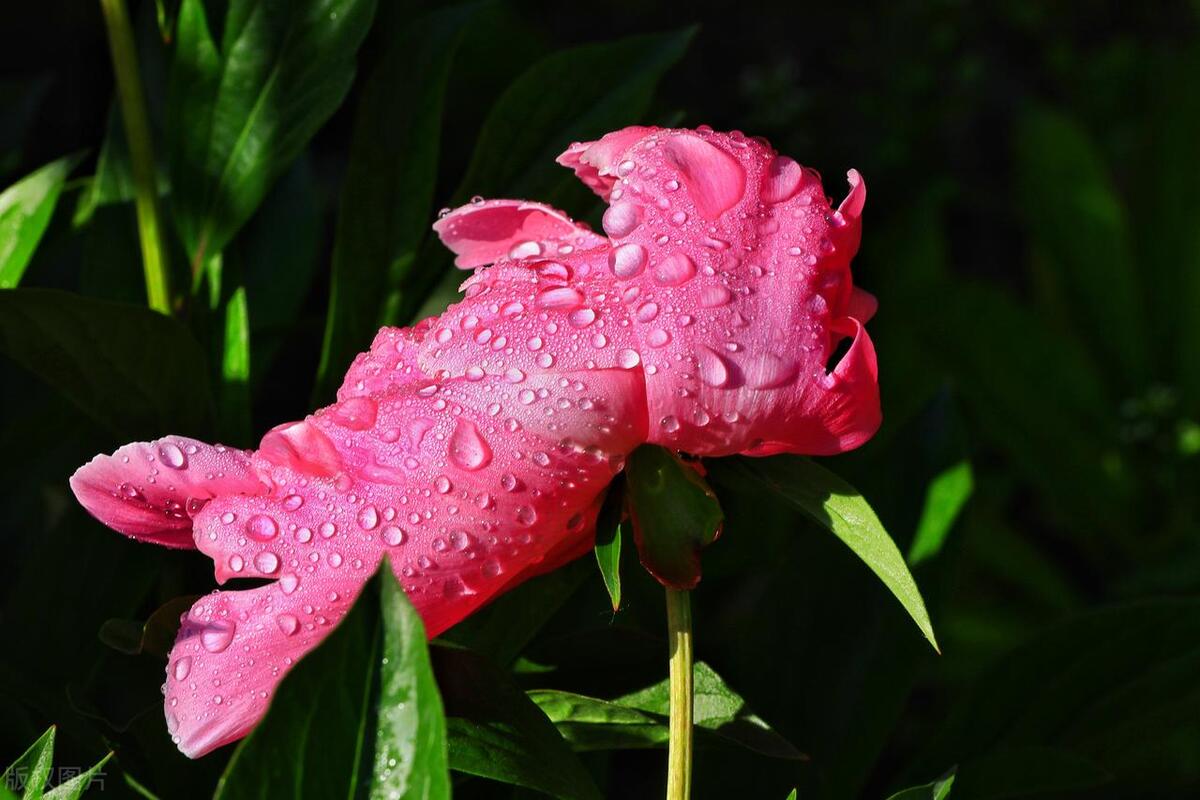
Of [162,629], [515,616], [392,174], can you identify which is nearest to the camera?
[162,629]

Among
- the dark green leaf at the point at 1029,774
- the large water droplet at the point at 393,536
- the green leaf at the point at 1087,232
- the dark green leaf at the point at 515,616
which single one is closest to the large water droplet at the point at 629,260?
the large water droplet at the point at 393,536

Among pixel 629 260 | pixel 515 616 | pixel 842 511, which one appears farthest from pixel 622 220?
pixel 515 616

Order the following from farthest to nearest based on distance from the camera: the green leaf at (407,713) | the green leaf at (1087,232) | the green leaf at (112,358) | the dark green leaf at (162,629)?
the green leaf at (1087,232) < the green leaf at (112,358) < the dark green leaf at (162,629) < the green leaf at (407,713)

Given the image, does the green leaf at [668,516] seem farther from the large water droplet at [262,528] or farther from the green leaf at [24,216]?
the green leaf at [24,216]

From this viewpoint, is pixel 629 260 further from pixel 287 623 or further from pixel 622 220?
pixel 287 623

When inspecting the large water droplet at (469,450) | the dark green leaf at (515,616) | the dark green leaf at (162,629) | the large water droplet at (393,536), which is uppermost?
the large water droplet at (469,450)

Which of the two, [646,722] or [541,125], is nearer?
[646,722]

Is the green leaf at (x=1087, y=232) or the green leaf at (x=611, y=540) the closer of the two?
the green leaf at (x=611, y=540)

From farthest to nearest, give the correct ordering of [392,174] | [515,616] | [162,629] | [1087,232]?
[1087,232]
[392,174]
[515,616]
[162,629]
